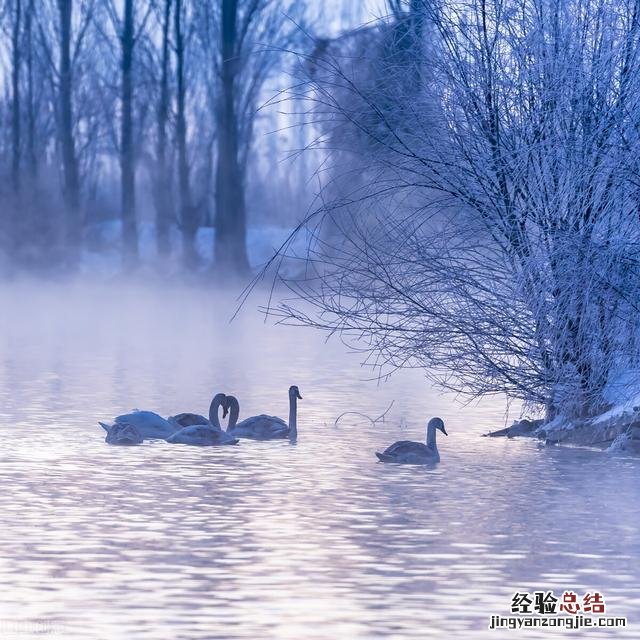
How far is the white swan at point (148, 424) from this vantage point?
14.4m

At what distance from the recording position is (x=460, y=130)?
1392 centimetres

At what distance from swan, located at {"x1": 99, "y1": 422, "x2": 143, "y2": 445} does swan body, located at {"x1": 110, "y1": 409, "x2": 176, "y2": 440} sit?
0.60ft

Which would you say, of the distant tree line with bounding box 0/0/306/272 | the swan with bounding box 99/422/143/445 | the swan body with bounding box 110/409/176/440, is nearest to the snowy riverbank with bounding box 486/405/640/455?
the swan body with bounding box 110/409/176/440

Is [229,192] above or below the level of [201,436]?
above

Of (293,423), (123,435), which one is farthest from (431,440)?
(123,435)

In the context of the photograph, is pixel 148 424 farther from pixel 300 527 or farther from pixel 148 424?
pixel 300 527

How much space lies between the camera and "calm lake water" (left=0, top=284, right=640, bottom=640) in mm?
8055

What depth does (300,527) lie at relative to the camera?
33.4 ft

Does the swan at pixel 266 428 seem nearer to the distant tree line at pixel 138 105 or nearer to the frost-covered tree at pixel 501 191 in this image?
the frost-covered tree at pixel 501 191

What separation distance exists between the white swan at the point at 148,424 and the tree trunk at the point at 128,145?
116 ft

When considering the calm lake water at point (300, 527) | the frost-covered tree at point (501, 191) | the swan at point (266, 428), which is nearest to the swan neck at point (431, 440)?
the calm lake water at point (300, 527)

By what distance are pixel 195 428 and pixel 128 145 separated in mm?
36323

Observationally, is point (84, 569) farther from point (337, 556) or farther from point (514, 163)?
point (514, 163)

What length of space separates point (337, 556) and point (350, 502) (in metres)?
1.88
